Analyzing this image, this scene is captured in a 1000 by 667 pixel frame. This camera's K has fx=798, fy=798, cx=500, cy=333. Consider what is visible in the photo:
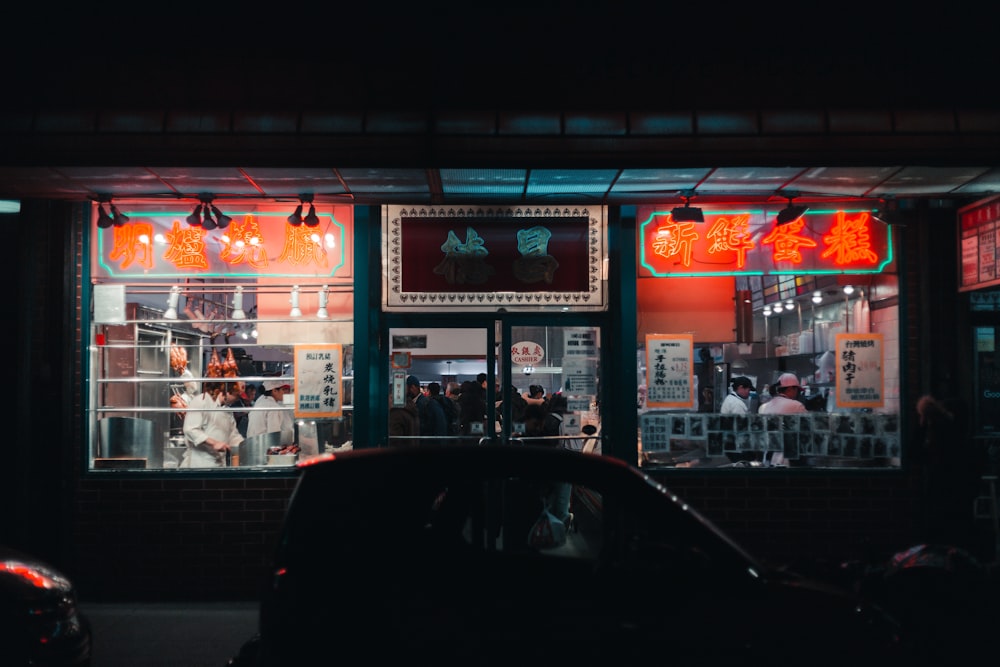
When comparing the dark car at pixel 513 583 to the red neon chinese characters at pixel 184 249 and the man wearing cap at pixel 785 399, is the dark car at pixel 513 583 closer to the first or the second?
the man wearing cap at pixel 785 399

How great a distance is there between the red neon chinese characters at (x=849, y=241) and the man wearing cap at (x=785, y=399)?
135cm

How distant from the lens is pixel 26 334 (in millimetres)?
8117

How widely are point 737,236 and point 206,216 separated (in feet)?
18.0

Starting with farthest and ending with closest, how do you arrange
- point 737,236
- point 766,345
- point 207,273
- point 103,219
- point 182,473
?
point 766,345 < point 737,236 < point 207,273 < point 182,473 < point 103,219

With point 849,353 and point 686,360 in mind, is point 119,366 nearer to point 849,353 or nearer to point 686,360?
point 686,360

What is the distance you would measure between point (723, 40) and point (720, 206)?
1704 mm

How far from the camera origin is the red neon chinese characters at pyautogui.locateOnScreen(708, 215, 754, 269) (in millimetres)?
8562

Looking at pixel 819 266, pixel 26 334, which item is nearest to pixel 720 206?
pixel 819 266

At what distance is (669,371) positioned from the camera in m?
8.52

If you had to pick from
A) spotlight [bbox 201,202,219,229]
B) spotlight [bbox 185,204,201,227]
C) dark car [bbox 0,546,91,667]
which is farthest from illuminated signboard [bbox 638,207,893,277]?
dark car [bbox 0,546,91,667]

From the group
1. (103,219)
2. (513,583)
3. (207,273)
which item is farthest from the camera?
(207,273)

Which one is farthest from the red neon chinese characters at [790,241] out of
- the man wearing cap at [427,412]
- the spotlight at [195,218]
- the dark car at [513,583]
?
the spotlight at [195,218]

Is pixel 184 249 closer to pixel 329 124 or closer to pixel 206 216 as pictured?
pixel 206 216

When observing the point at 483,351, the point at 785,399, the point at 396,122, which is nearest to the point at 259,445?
the point at 483,351
